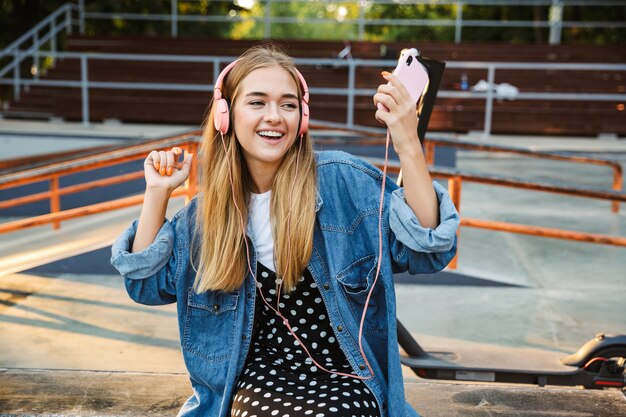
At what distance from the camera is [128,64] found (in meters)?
14.7

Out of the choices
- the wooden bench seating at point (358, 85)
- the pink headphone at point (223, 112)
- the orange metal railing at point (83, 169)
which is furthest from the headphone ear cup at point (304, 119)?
the wooden bench seating at point (358, 85)

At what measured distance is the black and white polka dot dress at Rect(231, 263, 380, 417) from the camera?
1.93 metres

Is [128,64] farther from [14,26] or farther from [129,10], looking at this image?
[129,10]

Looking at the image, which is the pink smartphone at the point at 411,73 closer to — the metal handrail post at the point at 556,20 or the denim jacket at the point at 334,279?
the denim jacket at the point at 334,279

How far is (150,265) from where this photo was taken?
2012mm

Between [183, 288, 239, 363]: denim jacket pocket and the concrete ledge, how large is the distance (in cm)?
43

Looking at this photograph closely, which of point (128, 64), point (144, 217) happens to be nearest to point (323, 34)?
point (128, 64)

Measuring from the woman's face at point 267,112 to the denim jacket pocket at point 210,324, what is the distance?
0.43 m

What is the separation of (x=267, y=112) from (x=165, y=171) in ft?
1.12

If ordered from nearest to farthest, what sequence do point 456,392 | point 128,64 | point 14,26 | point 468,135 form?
point 456,392, point 468,135, point 128,64, point 14,26

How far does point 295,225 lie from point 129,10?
23485 millimetres

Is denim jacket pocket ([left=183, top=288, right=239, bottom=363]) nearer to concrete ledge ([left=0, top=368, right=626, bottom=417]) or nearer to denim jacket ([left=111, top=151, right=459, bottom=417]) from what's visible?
denim jacket ([left=111, top=151, right=459, bottom=417])

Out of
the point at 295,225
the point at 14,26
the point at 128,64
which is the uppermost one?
the point at 14,26

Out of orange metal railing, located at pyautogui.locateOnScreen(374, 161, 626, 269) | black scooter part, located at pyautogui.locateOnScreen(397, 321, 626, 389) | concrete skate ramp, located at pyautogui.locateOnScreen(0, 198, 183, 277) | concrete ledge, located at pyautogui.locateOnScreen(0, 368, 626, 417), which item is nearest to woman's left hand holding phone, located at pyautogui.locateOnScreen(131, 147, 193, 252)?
concrete ledge, located at pyautogui.locateOnScreen(0, 368, 626, 417)
